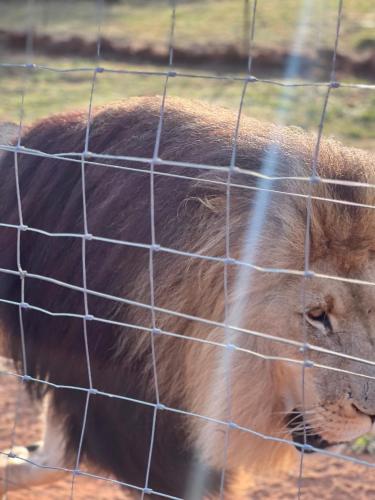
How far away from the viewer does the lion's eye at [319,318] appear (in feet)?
6.23

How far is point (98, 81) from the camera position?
8406 mm

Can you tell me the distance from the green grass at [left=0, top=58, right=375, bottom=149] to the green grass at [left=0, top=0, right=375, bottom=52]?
2.44 ft

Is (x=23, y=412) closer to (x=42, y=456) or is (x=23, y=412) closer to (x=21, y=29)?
(x=42, y=456)

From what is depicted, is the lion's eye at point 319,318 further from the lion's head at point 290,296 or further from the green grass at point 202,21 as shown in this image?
the green grass at point 202,21

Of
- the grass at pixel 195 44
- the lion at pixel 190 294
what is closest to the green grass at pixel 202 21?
the grass at pixel 195 44

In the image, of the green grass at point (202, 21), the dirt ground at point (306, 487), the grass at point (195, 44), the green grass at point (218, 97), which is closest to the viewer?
the dirt ground at point (306, 487)

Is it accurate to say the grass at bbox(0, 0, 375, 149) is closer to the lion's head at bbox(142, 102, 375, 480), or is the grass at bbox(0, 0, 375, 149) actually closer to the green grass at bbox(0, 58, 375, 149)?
the green grass at bbox(0, 58, 375, 149)

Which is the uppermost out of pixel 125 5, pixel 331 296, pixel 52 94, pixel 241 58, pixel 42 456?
pixel 125 5

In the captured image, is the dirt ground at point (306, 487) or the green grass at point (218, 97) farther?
the green grass at point (218, 97)

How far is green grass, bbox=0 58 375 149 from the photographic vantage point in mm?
6758

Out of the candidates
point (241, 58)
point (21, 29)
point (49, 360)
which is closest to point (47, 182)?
point (49, 360)

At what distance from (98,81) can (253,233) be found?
673cm

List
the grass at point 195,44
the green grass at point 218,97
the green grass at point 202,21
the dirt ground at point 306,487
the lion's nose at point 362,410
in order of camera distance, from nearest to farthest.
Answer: the lion's nose at point 362,410, the dirt ground at point 306,487, the green grass at point 218,97, the grass at point 195,44, the green grass at point 202,21

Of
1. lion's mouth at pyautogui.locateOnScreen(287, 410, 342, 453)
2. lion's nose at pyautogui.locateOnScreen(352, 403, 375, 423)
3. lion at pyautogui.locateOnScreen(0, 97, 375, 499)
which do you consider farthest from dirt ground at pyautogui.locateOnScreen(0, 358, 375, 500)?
lion's nose at pyautogui.locateOnScreen(352, 403, 375, 423)
